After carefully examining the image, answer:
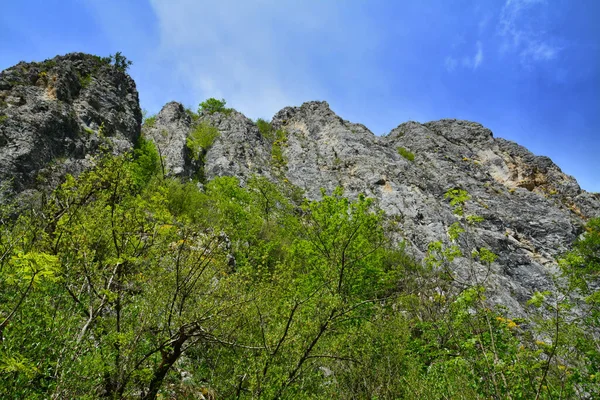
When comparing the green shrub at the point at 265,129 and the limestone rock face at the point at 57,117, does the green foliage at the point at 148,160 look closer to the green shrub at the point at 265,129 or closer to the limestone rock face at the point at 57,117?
the limestone rock face at the point at 57,117

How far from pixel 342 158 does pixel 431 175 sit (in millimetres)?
12627

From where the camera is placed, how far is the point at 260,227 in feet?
91.2

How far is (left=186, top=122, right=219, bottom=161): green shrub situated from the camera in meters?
43.9

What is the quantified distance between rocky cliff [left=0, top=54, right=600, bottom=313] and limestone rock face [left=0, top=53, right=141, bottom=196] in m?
0.10

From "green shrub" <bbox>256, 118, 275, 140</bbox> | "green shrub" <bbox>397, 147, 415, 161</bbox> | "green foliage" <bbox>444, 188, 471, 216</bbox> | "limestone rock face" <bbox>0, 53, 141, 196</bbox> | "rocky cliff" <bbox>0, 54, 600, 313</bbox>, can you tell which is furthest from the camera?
"green shrub" <bbox>256, 118, 275, 140</bbox>

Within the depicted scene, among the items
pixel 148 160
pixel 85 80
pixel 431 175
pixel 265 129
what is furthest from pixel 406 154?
pixel 85 80

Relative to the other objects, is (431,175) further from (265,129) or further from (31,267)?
(31,267)

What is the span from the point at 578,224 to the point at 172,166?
4727cm

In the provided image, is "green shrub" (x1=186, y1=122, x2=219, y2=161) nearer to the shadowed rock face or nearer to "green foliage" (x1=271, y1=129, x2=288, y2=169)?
the shadowed rock face

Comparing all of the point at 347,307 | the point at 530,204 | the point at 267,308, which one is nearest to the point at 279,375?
the point at 347,307

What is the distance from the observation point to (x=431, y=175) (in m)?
46.5

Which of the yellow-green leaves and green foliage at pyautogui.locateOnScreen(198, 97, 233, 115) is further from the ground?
green foliage at pyautogui.locateOnScreen(198, 97, 233, 115)

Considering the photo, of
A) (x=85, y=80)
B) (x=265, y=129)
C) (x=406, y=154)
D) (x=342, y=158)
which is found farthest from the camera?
(x=265, y=129)

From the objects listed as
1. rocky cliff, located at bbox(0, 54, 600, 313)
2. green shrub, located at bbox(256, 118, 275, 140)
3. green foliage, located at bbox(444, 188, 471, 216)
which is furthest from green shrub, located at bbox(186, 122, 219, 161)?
green foliage, located at bbox(444, 188, 471, 216)
